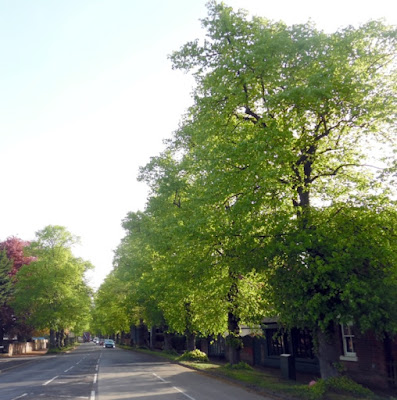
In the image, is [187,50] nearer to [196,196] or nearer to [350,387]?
[196,196]

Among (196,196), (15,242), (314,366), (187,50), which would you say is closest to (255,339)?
(314,366)

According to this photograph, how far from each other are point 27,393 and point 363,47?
17463 millimetres

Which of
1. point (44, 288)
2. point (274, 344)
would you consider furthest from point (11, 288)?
point (274, 344)

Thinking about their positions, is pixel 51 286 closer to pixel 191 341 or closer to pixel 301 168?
pixel 191 341

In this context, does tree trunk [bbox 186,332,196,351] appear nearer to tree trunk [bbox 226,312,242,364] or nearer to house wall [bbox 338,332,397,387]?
tree trunk [bbox 226,312,242,364]

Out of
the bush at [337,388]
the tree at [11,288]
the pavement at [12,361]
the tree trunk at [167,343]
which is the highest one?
the tree at [11,288]

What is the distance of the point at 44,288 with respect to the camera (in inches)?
2082

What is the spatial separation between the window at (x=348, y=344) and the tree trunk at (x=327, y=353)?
431 centimetres

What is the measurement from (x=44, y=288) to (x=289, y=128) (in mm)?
46440

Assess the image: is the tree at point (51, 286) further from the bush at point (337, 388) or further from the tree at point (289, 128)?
the bush at point (337, 388)

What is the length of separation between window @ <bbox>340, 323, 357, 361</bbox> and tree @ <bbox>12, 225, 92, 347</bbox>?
135 feet

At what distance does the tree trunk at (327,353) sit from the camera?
1412 cm

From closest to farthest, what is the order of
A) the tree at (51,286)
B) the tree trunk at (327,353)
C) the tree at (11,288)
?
the tree trunk at (327,353) → the tree at (11,288) → the tree at (51,286)

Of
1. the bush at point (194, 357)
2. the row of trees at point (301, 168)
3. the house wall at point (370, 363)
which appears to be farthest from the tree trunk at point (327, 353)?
the bush at point (194, 357)
